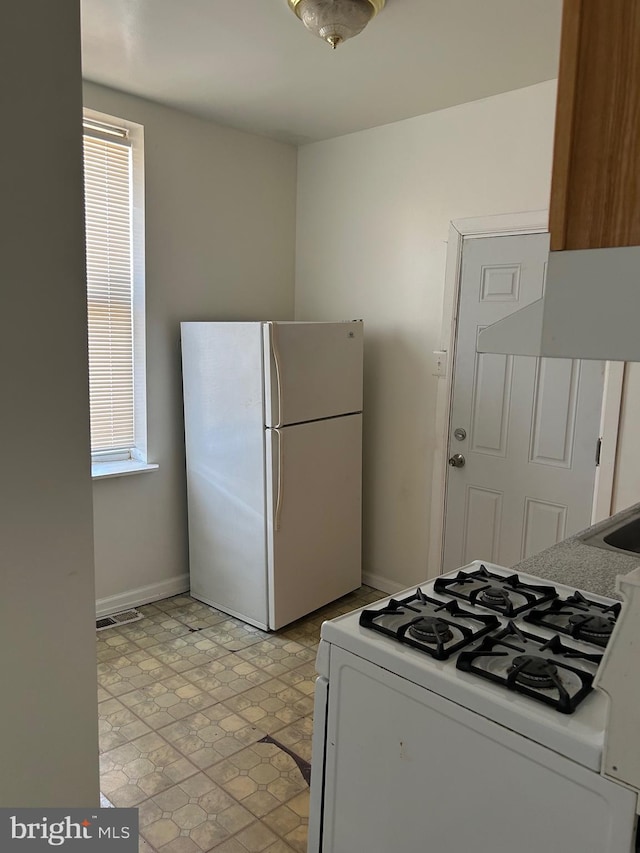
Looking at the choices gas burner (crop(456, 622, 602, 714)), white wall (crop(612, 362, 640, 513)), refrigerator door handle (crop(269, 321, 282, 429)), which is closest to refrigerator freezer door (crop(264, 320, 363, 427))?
refrigerator door handle (crop(269, 321, 282, 429))

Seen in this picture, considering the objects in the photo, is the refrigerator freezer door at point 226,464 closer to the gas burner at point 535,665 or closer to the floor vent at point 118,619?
the floor vent at point 118,619

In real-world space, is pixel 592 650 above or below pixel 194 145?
below

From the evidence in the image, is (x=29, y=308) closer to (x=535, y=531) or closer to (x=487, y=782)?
(x=487, y=782)

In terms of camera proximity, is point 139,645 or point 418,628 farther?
point 139,645

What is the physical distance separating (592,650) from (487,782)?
32 cm

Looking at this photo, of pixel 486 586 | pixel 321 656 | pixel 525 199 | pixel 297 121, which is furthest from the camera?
pixel 297 121

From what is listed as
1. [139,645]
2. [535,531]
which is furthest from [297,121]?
[139,645]

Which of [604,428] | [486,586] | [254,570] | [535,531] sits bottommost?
[254,570]

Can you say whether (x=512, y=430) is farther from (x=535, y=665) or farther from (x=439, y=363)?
(x=535, y=665)

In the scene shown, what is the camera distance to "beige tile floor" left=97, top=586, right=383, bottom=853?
1960 mm

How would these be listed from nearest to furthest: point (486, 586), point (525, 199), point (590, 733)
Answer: point (590, 733) < point (486, 586) < point (525, 199)

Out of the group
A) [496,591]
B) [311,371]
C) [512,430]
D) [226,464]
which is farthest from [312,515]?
[496,591]

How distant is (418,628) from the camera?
4.03 feet

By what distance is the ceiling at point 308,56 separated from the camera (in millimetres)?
2199
